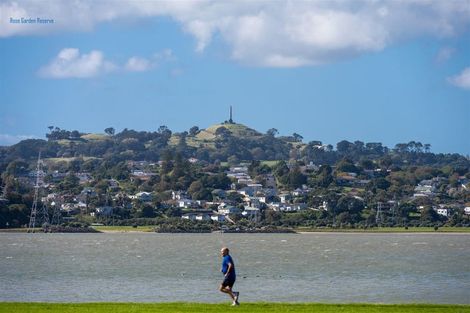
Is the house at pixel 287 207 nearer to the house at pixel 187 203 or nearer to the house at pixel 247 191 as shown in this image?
the house at pixel 187 203

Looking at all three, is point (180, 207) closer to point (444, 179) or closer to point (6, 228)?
point (6, 228)

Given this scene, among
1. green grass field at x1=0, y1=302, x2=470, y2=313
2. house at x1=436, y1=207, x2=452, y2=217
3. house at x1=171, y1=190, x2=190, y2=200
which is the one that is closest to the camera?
green grass field at x1=0, y1=302, x2=470, y2=313

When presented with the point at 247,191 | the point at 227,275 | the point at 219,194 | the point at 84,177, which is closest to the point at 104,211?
the point at 219,194

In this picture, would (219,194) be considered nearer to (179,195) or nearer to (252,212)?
(179,195)

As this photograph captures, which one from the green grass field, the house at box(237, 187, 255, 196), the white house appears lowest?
the green grass field

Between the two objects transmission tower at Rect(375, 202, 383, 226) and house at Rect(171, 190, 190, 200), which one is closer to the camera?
transmission tower at Rect(375, 202, 383, 226)

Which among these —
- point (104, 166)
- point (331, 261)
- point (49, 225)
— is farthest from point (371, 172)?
point (331, 261)

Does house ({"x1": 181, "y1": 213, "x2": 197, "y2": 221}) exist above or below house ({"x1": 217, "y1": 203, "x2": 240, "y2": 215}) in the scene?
below

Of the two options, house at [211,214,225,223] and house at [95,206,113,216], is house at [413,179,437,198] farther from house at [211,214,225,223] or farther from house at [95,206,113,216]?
house at [95,206,113,216]

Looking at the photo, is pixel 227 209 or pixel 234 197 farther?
pixel 234 197

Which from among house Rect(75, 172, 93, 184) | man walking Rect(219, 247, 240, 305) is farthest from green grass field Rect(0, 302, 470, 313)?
house Rect(75, 172, 93, 184)

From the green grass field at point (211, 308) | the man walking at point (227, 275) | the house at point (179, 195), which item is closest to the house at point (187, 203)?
the house at point (179, 195)

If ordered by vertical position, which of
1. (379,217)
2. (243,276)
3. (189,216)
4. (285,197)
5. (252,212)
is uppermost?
(285,197)

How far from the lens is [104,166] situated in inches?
7451
